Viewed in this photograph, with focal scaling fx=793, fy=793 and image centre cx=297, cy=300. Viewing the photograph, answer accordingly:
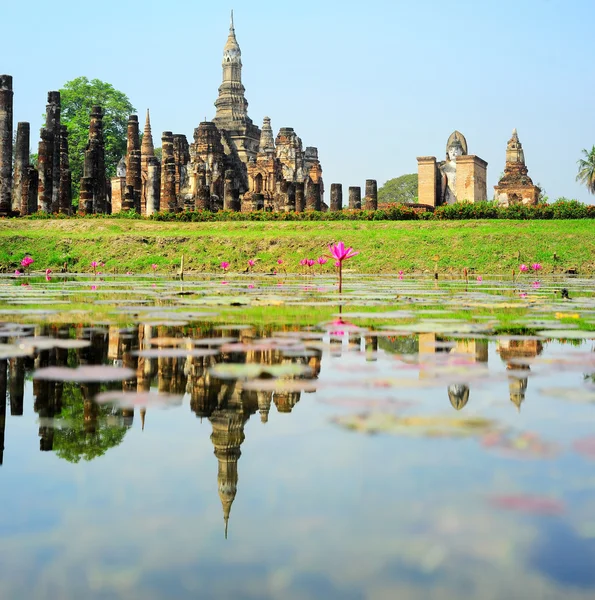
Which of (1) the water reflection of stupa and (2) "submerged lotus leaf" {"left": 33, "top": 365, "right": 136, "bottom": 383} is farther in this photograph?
(2) "submerged lotus leaf" {"left": 33, "top": 365, "right": 136, "bottom": 383}

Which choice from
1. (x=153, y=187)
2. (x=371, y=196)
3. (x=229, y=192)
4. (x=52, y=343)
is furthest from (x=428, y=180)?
(x=52, y=343)

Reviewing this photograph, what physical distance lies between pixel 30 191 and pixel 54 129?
3185 mm

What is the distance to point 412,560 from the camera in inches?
70.2

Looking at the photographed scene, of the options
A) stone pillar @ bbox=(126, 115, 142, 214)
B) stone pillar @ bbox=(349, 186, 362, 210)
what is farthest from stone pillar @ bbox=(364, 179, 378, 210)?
stone pillar @ bbox=(126, 115, 142, 214)

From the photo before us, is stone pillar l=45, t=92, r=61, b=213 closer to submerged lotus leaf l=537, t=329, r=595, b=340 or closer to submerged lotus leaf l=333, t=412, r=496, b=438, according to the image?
submerged lotus leaf l=537, t=329, r=595, b=340

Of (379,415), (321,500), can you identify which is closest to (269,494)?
(321,500)

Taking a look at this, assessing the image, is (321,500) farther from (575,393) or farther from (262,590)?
(575,393)

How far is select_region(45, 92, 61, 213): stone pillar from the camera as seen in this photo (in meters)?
37.9

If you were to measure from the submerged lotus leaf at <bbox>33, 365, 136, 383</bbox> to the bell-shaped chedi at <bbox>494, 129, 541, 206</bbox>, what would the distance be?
36967 millimetres

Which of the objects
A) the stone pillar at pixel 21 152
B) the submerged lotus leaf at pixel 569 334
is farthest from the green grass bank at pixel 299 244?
the submerged lotus leaf at pixel 569 334

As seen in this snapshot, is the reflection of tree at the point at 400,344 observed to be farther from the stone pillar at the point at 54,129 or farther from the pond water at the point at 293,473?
the stone pillar at the point at 54,129

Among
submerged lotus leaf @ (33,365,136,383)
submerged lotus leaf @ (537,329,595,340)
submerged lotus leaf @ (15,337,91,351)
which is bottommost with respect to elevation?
submerged lotus leaf @ (33,365,136,383)

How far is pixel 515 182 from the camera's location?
4041 cm

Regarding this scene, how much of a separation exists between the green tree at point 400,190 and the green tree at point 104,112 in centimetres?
2867
